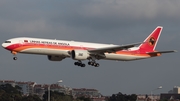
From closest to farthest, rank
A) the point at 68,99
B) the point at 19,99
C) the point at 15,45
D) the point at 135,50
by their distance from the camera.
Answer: the point at 15,45 < the point at 135,50 < the point at 19,99 < the point at 68,99

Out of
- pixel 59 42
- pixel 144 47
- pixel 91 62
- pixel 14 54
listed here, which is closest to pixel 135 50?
pixel 144 47

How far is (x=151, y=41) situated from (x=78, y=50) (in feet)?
61.3

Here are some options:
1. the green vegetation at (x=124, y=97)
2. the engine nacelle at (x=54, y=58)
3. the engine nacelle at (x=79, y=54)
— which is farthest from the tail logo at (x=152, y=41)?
the green vegetation at (x=124, y=97)

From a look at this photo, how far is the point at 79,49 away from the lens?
81.2 metres

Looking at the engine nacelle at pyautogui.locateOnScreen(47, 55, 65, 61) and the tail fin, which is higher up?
the tail fin

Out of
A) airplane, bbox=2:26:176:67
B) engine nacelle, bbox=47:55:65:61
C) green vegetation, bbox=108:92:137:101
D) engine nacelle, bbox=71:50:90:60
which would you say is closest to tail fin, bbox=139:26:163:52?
airplane, bbox=2:26:176:67

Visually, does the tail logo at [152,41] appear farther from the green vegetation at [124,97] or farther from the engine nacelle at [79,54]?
the green vegetation at [124,97]

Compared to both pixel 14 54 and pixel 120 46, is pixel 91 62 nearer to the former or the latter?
pixel 120 46

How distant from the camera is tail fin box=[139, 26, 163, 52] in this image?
90.7 m

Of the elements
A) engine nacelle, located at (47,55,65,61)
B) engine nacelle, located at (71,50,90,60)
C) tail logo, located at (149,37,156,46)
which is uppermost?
tail logo, located at (149,37,156,46)

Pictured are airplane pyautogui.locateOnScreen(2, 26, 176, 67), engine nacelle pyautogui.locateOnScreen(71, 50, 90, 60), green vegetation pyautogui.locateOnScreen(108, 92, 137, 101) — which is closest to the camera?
airplane pyautogui.locateOnScreen(2, 26, 176, 67)

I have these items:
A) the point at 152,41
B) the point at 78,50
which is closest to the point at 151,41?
the point at 152,41

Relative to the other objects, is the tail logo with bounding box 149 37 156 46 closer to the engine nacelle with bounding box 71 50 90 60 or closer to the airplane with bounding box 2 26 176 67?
the airplane with bounding box 2 26 176 67

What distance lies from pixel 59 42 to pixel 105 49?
7911 millimetres
